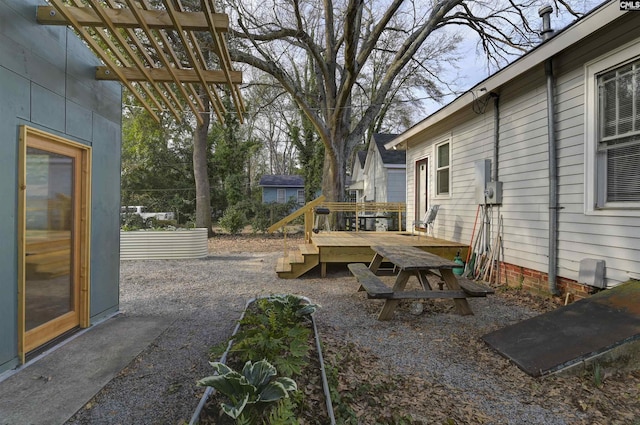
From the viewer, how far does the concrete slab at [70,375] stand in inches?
91.4

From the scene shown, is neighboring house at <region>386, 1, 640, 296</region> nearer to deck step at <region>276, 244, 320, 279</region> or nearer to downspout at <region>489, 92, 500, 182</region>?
downspout at <region>489, 92, 500, 182</region>

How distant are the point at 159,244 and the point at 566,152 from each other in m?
8.43

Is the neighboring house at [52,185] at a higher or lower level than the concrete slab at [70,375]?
higher

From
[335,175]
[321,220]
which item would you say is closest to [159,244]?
[335,175]

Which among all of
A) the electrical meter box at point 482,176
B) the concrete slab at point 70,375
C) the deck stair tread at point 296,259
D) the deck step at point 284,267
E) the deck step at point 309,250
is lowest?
the concrete slab at point 70,375

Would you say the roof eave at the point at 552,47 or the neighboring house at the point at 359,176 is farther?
the neighboring house at the point at 359,176

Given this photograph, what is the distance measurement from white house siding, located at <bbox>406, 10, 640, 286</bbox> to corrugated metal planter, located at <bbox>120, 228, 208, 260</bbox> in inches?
250

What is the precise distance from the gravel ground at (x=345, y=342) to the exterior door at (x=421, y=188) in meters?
3.82

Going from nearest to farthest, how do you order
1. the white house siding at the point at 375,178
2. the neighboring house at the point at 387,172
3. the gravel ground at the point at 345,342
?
the gravel ground at the point at 345,342 < the neighboring house at the point at 387,172 < the white house siding at the point at 375,178

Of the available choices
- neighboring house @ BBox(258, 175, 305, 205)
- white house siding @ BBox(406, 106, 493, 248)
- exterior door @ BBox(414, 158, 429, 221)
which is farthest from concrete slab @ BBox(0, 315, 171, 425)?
neighboring house @ BBox(258, 175, 305, 205)

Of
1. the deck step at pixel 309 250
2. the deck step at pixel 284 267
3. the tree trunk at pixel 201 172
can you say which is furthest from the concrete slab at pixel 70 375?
the tree trunk at pixel 201 172

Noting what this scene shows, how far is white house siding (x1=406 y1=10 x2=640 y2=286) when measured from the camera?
389 cm

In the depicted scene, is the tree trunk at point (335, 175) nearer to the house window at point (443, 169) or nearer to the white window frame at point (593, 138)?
the house window at point (443, 169)

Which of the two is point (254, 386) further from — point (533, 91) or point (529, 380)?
point (533, 91)
